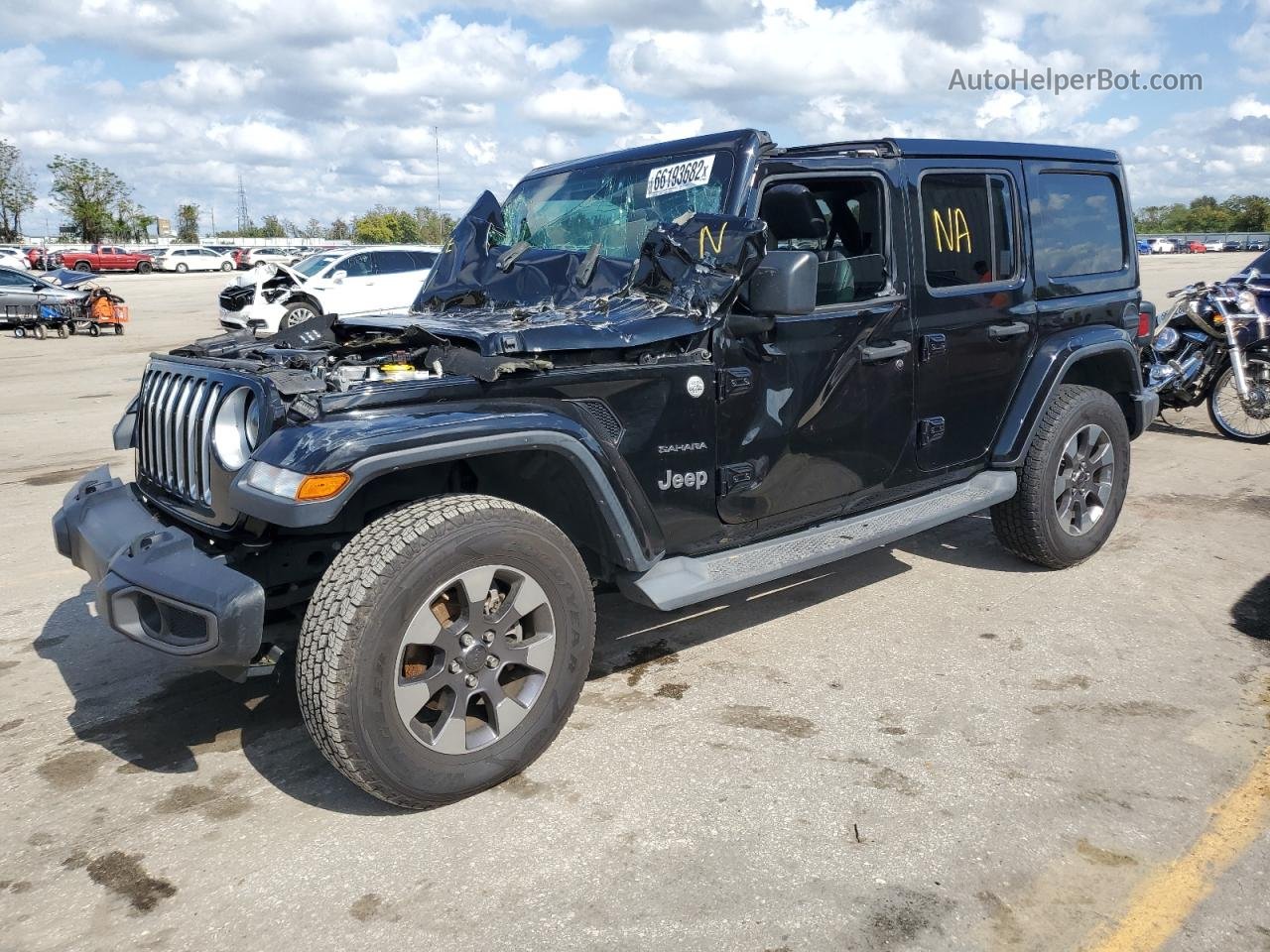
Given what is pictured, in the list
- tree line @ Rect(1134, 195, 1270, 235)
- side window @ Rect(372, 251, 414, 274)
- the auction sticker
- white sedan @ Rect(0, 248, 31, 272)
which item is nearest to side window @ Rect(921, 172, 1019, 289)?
the auction sticker

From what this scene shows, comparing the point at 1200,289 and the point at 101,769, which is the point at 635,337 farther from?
the point at 1200,289

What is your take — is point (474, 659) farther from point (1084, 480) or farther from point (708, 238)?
point (1084, 480)

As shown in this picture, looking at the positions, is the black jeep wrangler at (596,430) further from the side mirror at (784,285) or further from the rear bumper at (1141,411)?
the rear bumper at (1141,411)

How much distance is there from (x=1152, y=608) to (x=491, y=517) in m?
3.34

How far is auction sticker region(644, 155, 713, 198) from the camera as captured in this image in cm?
399

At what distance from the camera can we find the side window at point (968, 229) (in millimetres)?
4477

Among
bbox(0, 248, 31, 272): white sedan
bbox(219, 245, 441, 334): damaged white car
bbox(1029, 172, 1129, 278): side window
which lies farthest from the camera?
bbox(0, 248, 31, 272): white sedan

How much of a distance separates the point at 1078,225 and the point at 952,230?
1.10m

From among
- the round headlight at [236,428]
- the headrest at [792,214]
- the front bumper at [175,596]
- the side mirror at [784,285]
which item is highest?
the headrest at [792,214]

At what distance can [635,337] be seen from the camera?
11.4 feet

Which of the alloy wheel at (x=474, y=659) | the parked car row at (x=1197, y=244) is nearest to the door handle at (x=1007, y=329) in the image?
the alloy wheel at (x=474, y=659)

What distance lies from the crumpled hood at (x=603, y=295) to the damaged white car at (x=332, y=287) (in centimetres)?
1382

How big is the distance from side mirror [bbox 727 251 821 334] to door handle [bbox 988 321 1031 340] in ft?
4.81

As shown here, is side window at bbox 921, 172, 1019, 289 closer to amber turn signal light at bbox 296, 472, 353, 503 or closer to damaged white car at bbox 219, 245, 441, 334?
amber turn signal light at bbox 296, 472, 353, 503
